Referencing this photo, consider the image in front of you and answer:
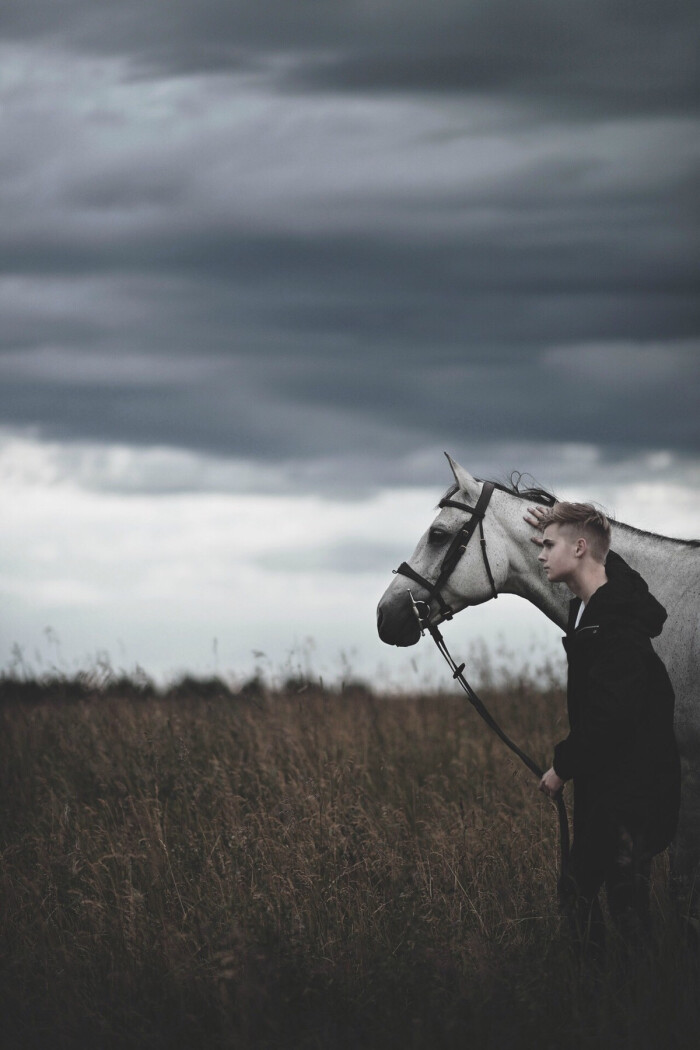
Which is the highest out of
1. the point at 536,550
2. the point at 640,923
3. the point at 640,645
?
the point at 536,550

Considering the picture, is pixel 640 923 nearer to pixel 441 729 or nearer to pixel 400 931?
pixel 400 931

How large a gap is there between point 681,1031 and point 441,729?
5902 mm

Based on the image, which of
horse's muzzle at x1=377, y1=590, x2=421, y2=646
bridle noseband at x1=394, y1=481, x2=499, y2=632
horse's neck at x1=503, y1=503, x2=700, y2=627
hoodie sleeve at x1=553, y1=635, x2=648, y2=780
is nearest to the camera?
hoodie sleeve at x1=553, y1=635, x2=648, y2=780

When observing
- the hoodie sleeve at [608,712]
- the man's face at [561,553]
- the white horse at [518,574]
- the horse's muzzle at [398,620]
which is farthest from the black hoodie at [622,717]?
the horse's muzzle at [398,620]

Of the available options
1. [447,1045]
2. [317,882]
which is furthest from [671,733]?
[317,882]

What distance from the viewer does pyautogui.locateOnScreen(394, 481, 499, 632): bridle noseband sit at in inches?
Answer: 230

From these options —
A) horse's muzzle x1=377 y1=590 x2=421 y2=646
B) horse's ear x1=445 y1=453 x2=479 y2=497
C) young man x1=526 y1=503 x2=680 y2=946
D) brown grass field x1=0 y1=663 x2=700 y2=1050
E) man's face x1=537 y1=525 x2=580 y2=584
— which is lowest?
brown grass field x1=0 y1=663 x2=700 y2=1050

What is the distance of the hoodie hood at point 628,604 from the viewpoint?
4289 mm

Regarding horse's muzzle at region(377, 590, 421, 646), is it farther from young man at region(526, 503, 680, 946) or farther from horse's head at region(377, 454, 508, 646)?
young man at region(526, 503, 680, 946)

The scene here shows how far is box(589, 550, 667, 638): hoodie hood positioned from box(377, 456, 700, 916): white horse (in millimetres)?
1117

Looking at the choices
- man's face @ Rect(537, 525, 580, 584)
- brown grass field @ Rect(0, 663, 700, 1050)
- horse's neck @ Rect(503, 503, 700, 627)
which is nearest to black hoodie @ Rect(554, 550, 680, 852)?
man's face @ Rect(537, 525, 580, 584)

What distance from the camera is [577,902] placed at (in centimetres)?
452

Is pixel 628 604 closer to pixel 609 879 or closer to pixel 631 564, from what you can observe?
pixel 609 879

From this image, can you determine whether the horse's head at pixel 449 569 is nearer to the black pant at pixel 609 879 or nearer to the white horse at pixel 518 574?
the white horse at pixel 518 574
